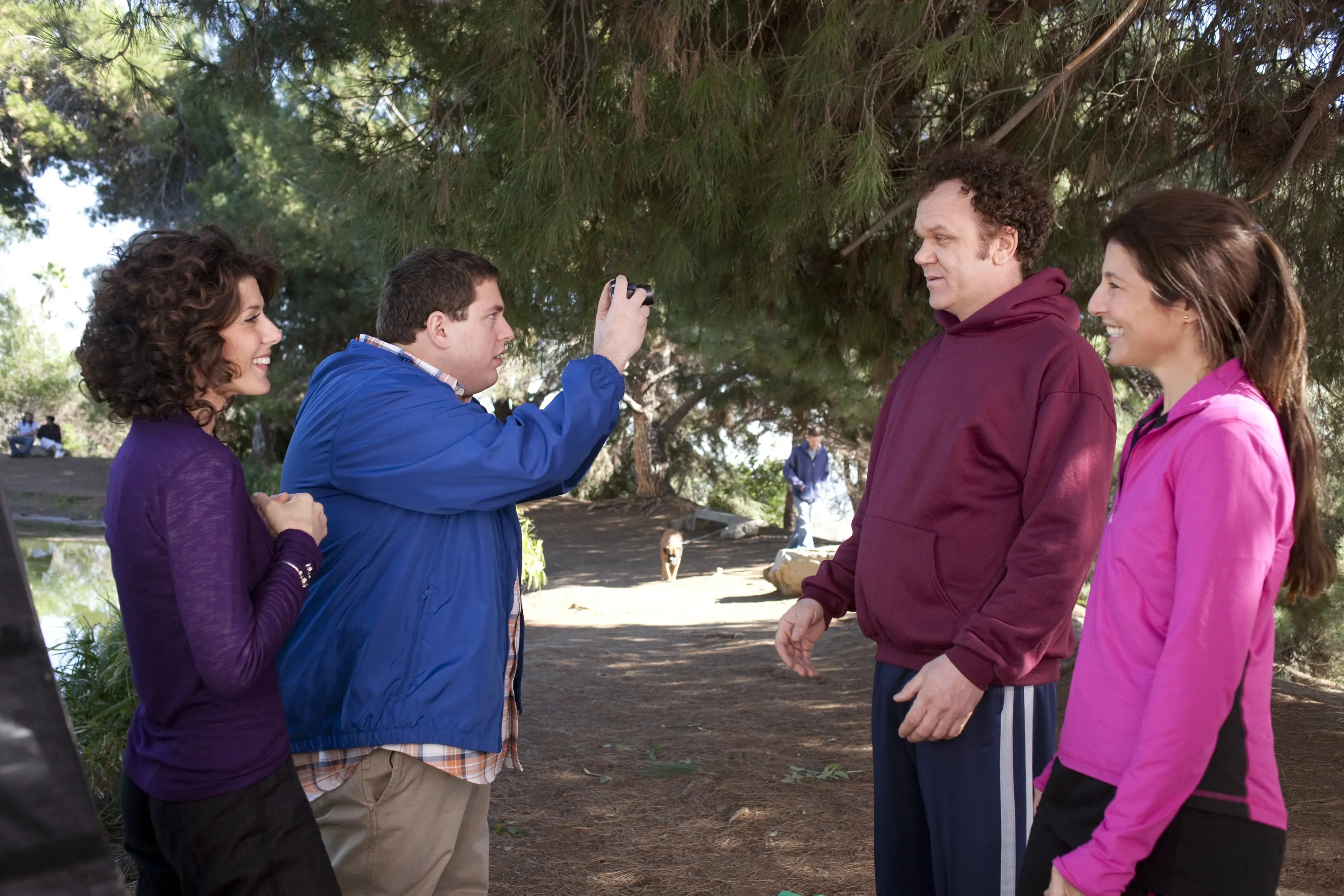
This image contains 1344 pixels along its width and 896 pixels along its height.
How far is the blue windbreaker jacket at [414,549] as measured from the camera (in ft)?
6.72

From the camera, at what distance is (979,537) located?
2.02 meters

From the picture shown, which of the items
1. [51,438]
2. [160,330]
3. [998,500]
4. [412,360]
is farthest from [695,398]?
[51,438]

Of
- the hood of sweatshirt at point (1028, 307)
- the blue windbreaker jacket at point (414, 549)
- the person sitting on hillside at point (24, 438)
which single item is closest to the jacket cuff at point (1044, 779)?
the hood of sweatshirt at point (1028, 307)

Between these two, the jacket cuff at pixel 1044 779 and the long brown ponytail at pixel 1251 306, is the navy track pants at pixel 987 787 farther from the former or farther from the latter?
the long brown ponytail at pixel 1251 306

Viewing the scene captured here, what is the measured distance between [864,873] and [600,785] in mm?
1431

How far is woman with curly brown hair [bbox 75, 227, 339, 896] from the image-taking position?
5.58 feet

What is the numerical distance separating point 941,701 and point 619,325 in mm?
1030

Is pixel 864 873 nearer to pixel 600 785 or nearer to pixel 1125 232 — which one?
pixel 600 785

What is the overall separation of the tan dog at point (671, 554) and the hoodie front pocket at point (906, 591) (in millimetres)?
10585

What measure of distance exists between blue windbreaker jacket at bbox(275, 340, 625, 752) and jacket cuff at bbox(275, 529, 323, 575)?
0.19 meters

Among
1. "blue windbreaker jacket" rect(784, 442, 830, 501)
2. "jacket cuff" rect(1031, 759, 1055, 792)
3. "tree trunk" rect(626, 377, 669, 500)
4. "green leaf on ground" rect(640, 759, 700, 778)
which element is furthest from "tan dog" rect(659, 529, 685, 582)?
"jacket cuff" rect(1031, 759, 1055, 792)

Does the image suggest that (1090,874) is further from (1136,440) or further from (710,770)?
(710,770)

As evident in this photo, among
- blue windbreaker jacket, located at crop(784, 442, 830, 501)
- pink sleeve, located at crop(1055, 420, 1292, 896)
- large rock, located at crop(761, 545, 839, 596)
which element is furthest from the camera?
blue windbreaker jacket, located at crop(784, 442, 830, 501)

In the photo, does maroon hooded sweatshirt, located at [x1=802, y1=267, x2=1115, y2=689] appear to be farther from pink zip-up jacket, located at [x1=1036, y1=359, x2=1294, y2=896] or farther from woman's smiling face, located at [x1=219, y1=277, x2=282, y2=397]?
woman's smiling face, located at [x1=219, y1=277, x2=282, y2=397]
